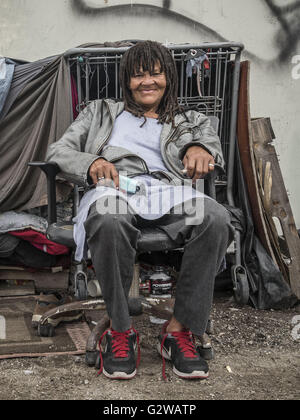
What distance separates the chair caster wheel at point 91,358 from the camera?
2244mm

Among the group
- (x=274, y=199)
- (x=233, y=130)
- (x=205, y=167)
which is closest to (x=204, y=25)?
(x=233, y=130)

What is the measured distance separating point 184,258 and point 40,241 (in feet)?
4.45

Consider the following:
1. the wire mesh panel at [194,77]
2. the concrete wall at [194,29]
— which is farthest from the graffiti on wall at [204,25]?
the wire mesh panel at [194,77]

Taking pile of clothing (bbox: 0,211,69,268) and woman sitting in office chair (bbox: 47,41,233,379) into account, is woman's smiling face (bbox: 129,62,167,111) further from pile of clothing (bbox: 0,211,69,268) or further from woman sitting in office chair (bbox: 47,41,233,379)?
pile of clothing (bbox: 0,211,69,268)

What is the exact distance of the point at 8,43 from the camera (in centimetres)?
412

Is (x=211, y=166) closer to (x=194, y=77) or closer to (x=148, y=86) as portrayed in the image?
(x=148, y=86)

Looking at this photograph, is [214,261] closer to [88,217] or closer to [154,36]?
[88,217]

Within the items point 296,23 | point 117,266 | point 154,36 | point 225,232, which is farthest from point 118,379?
point 296,23

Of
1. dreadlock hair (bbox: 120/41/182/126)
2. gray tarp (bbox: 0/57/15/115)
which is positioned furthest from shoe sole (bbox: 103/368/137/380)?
gray tarp (bbox: 0/57/15/115)

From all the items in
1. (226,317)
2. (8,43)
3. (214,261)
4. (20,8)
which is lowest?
(226,317)

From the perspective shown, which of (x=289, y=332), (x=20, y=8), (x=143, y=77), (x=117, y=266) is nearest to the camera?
(x=117, y=266)

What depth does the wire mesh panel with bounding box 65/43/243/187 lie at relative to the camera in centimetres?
307

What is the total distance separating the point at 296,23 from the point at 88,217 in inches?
125

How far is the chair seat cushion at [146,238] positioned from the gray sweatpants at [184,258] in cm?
3
